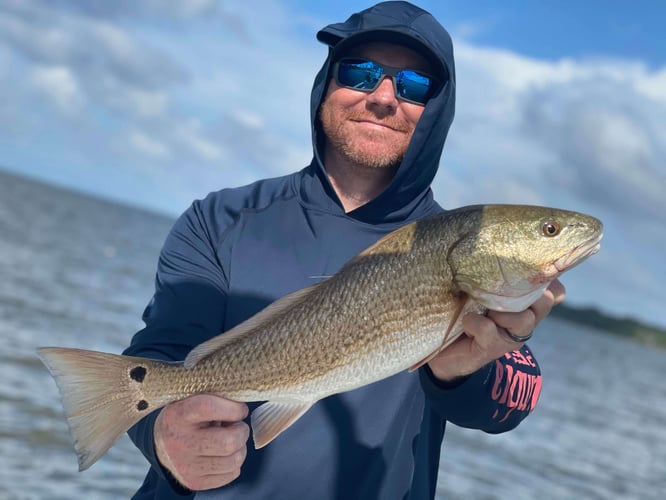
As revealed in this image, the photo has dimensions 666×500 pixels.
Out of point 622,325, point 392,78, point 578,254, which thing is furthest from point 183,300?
point 622,325

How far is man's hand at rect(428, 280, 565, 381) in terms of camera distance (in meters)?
3.07

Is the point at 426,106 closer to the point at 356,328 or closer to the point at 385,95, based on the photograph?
the point at 385,95

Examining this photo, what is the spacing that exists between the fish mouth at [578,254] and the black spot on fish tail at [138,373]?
76.2 inches

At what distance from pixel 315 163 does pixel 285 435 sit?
5.79ft

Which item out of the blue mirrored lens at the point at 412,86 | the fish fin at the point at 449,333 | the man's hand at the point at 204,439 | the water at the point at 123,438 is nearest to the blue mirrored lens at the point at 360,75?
the blue mirrored lens at the point at 412,86

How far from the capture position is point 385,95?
13.8 ft

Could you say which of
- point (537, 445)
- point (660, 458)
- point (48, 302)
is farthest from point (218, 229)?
point (660, 458)

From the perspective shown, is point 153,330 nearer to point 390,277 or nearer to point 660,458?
point 390,277

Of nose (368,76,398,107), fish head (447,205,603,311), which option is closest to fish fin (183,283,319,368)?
fish head (447,205,603,311)

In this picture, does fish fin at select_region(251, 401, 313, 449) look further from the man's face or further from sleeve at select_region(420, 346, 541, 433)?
the man's face

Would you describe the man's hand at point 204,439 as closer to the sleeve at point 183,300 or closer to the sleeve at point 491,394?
the sleeve at point 183,300

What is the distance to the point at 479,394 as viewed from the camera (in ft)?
11.4

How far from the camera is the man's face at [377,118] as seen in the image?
425 cm

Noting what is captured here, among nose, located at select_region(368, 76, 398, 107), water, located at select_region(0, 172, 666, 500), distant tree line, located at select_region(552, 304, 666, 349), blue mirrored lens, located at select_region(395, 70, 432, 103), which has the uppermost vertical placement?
distant tree line, located at select_region(552, 304, 666, 349)
